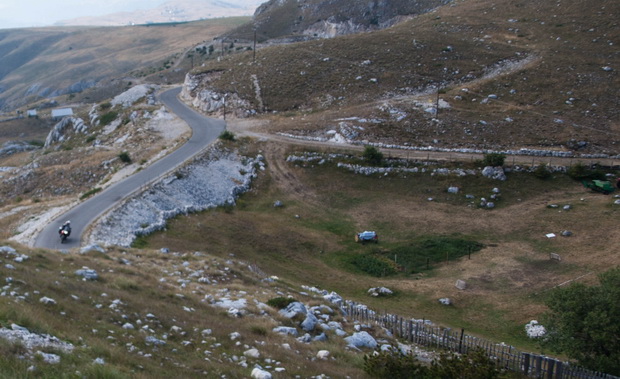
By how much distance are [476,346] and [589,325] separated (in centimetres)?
437

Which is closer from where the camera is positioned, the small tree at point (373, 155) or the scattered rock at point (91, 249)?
the scattered rock at point (91, 249)

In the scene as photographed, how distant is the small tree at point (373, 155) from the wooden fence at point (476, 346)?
1052 inches

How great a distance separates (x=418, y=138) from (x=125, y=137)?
38.5m

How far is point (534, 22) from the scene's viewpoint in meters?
83.4

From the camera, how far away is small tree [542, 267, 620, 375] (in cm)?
1702

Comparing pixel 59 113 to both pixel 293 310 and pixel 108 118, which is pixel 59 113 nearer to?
pixel 108 118

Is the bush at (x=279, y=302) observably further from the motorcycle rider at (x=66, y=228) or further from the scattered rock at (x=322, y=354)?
the motorcycle rider at (x=66, y=228)

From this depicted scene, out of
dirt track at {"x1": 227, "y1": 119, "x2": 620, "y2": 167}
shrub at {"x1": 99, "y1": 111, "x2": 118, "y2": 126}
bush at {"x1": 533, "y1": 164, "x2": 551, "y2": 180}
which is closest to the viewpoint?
bush at {"x1": 533, "y1": 164, "x2": 551, "y2": 180}

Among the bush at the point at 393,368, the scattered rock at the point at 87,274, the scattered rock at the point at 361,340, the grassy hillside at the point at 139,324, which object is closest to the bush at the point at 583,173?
the grassy hillside at the point at 139,324

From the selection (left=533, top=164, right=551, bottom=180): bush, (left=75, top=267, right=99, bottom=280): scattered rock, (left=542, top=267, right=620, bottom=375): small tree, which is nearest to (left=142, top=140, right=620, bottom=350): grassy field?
(left=533, top=164, right=551, bottom=180): bush

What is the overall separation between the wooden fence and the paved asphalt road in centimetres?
2049

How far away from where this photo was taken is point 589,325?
1744 centimetres

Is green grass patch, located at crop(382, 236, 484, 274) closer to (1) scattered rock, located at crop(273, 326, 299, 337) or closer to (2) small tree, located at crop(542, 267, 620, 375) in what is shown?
(2) small tree, located at crop(542, 267, 620, 375)

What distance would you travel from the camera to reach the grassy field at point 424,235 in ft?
94.8
